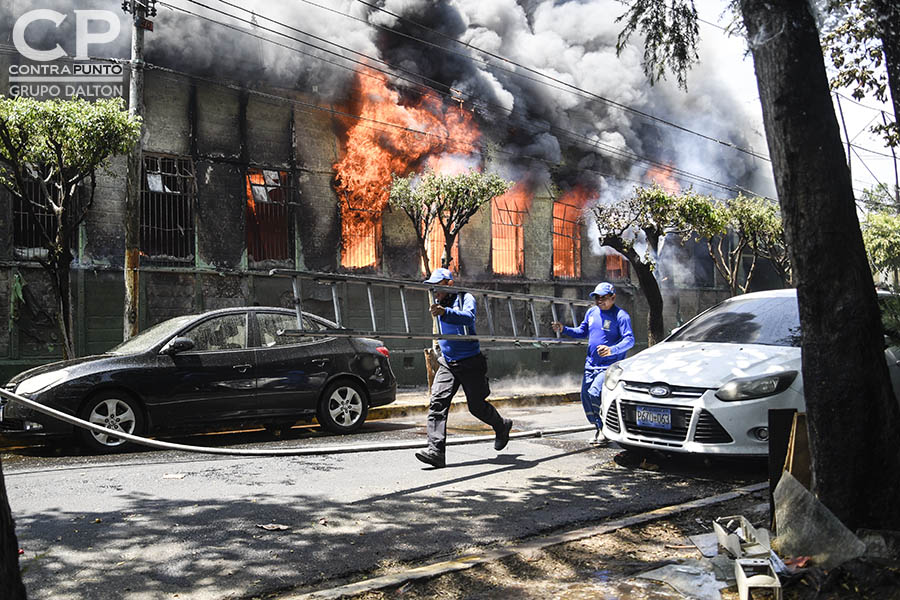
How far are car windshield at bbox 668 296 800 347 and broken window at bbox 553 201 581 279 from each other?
1635 cm

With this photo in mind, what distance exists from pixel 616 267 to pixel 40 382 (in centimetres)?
2090

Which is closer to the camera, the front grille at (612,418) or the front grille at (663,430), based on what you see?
the front grille at (663,430)

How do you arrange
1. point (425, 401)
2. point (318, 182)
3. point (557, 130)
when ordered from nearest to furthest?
point (425, 401) → point (318, 182) → point (557, 130)

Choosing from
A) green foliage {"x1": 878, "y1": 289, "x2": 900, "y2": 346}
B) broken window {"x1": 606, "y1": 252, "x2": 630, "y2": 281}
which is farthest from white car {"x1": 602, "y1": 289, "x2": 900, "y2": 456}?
broken window {"x1": 606, "y1": 252, "x2": 630, "y2": 281}

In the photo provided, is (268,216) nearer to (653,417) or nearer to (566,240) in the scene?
(566,240)

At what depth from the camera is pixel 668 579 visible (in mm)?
3963

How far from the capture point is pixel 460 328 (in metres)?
7.25

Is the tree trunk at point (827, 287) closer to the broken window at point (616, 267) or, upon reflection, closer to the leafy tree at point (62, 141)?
the leafy tree at point (62, 141)

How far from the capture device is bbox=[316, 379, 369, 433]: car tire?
9.95 metres

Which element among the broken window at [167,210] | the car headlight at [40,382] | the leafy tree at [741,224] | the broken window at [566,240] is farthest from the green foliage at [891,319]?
the broken window at [566,240]

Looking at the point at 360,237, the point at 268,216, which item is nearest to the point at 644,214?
the point at 360,237

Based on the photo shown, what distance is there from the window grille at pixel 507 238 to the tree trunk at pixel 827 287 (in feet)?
61.0

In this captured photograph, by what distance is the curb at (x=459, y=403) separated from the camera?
12.8 m

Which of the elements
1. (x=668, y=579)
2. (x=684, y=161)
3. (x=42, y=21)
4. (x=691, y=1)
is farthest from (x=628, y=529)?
(x=684, y=161)
